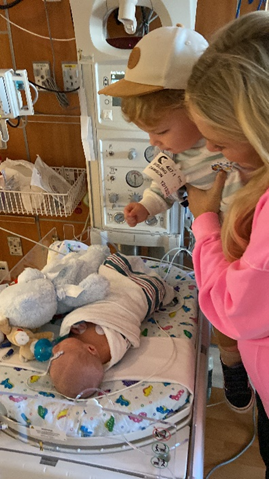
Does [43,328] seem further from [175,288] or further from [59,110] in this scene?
[59,110]

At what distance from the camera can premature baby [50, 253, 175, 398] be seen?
975mm

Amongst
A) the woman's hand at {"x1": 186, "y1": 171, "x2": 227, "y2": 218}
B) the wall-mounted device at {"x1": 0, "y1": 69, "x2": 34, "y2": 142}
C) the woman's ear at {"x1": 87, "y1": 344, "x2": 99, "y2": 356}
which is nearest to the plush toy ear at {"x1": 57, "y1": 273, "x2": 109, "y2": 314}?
the woman's ear at {"x1": 87, "y1": 344, "x2": 99, "y2": 356}

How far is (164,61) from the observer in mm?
901

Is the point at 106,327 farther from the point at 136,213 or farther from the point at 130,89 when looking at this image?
the point at 130,89

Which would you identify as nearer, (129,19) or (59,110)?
(129,19)

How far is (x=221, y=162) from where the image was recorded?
1001 mm

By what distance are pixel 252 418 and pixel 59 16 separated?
1643mm

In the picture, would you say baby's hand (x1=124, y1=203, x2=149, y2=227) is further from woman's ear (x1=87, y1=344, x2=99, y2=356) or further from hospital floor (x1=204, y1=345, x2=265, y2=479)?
hospital floor (x1=204, y1=345, x2=265, y2=479)

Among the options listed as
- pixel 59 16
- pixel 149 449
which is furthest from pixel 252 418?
pixel 59 16

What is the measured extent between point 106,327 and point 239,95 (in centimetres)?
68

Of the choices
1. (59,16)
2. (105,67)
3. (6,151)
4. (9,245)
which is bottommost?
(9,245)

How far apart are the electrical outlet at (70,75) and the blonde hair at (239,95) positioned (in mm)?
980

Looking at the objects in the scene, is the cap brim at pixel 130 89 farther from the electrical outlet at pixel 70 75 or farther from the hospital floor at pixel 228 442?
the hospital floor at pixel 228 442

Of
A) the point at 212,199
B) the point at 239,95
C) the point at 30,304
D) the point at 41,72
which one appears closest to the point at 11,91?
the point at 41,72
